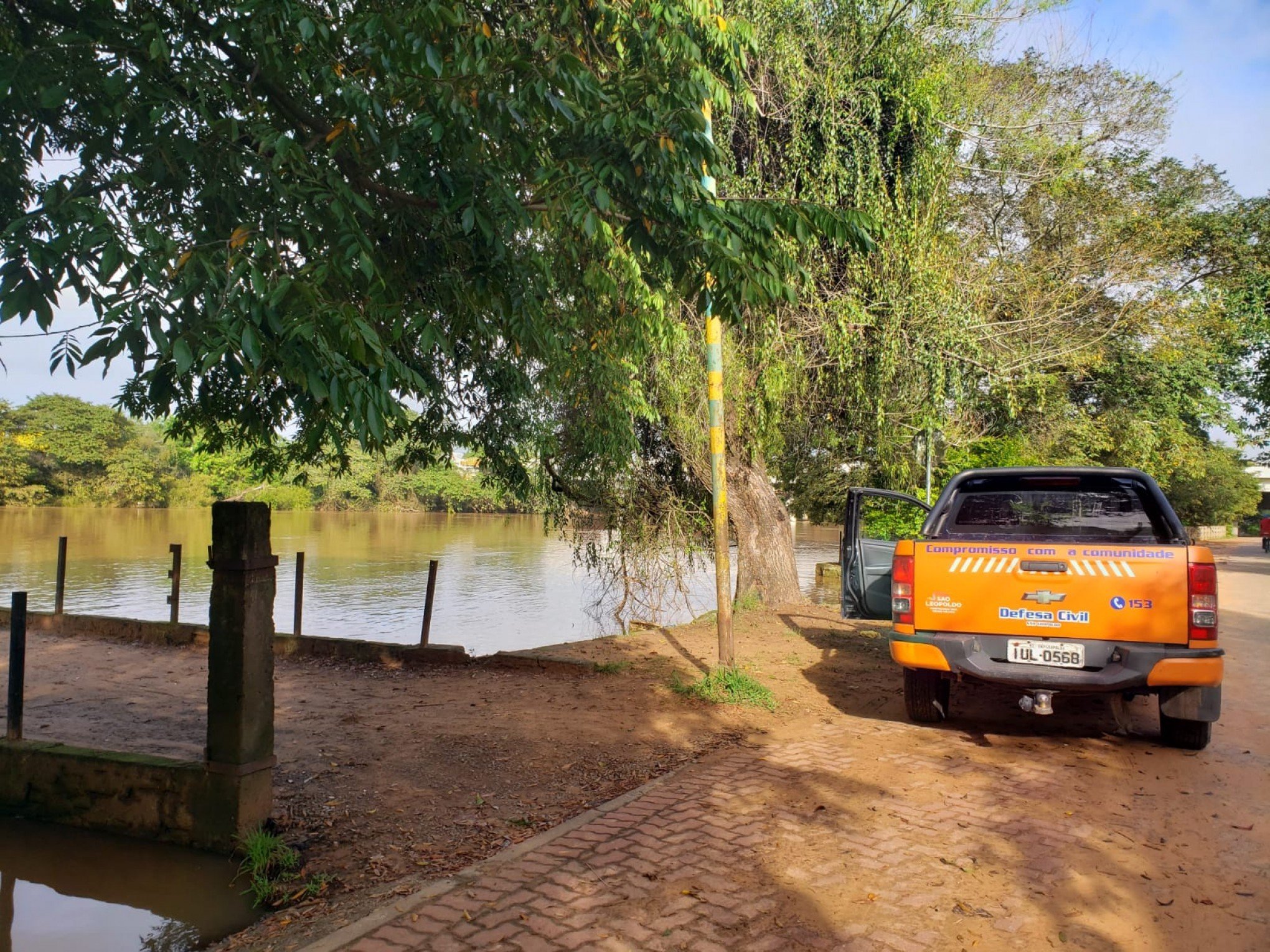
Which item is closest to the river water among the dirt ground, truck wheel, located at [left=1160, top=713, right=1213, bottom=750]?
the dirt ground

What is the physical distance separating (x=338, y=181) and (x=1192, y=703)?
19.7 ft

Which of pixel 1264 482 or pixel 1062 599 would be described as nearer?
pixel 1062 599

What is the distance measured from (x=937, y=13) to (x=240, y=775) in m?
12.5

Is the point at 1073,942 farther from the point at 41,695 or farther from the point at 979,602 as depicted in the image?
the point at 41,695

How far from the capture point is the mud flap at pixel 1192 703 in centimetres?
568

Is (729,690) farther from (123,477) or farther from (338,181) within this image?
(123,477)

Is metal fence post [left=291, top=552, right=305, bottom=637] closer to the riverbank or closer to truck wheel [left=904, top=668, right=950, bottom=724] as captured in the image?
the riverbank

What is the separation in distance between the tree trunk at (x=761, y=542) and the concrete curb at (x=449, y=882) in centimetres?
879

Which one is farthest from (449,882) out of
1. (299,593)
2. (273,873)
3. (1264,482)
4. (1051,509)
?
(1264,482)

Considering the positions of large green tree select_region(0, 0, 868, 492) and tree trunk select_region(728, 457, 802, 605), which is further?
tree trunk select_region(728, 457, 802, 605)

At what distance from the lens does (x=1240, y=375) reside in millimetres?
23328

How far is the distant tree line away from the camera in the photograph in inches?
2106

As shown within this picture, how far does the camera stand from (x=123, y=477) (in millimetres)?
58094

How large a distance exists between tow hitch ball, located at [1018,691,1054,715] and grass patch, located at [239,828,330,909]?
4259 millimetres
